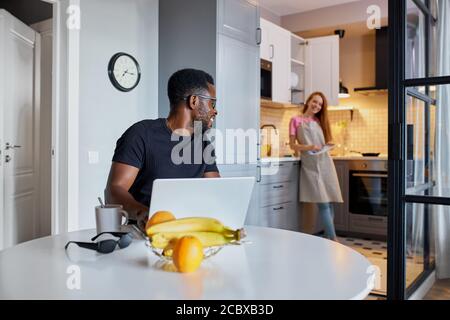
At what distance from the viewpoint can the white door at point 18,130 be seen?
3.25 metres

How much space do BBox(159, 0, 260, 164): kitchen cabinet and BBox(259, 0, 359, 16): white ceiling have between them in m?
1.10

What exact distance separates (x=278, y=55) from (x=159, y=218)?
3.72 meters

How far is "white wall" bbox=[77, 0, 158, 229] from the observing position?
2.93 m

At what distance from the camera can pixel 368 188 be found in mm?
4332

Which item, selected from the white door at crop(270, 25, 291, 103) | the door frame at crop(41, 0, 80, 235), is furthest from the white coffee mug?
the white door at crop(270, 25, 291, 103)

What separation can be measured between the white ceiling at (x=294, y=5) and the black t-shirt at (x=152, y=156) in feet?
11.2

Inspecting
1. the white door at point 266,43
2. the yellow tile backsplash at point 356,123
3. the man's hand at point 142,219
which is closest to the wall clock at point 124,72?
the white door at point 266,43

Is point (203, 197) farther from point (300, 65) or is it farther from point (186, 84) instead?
point (300, 65)

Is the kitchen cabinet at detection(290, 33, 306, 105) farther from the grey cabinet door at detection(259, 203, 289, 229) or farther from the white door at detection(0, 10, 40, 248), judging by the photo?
the white door at detection(0, 10, 40, 248)

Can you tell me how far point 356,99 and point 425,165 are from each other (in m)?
2.94

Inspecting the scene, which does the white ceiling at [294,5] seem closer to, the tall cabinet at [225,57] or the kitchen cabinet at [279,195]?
the tall cabinet at [225,57]

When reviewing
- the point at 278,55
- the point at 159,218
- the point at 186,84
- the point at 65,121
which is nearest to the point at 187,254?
the point at 159,218

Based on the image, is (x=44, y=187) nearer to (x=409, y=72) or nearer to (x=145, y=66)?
(x=145, y=66)
